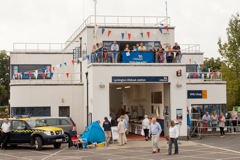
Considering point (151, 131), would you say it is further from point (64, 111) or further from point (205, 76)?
point (205, 76)

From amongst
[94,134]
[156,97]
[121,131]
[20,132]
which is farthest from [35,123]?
[156,97]

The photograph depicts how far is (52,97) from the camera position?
109 feet

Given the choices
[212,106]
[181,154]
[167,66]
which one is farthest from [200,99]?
[181,154]

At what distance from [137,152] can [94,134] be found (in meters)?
4.13

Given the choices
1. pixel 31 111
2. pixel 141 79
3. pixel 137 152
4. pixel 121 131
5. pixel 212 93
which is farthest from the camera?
pixel 212 93

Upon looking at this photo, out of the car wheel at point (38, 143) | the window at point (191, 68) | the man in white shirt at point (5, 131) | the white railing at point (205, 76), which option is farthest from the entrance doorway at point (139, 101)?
the window at point (191, 68)

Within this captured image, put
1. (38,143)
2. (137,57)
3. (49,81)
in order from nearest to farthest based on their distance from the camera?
(38,143) < (137,57) < (49,81)

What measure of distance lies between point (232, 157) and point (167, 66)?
10479mm

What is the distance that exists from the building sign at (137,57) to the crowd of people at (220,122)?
214 inches

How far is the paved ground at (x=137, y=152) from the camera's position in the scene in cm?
2112

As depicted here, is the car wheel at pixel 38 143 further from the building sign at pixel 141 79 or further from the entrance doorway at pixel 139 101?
the entrance doorway at pixel 139 101

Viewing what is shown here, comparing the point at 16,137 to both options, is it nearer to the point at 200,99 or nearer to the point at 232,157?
the point at 232,157

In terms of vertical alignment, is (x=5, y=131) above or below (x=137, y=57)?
below

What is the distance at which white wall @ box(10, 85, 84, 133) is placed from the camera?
108 feet
